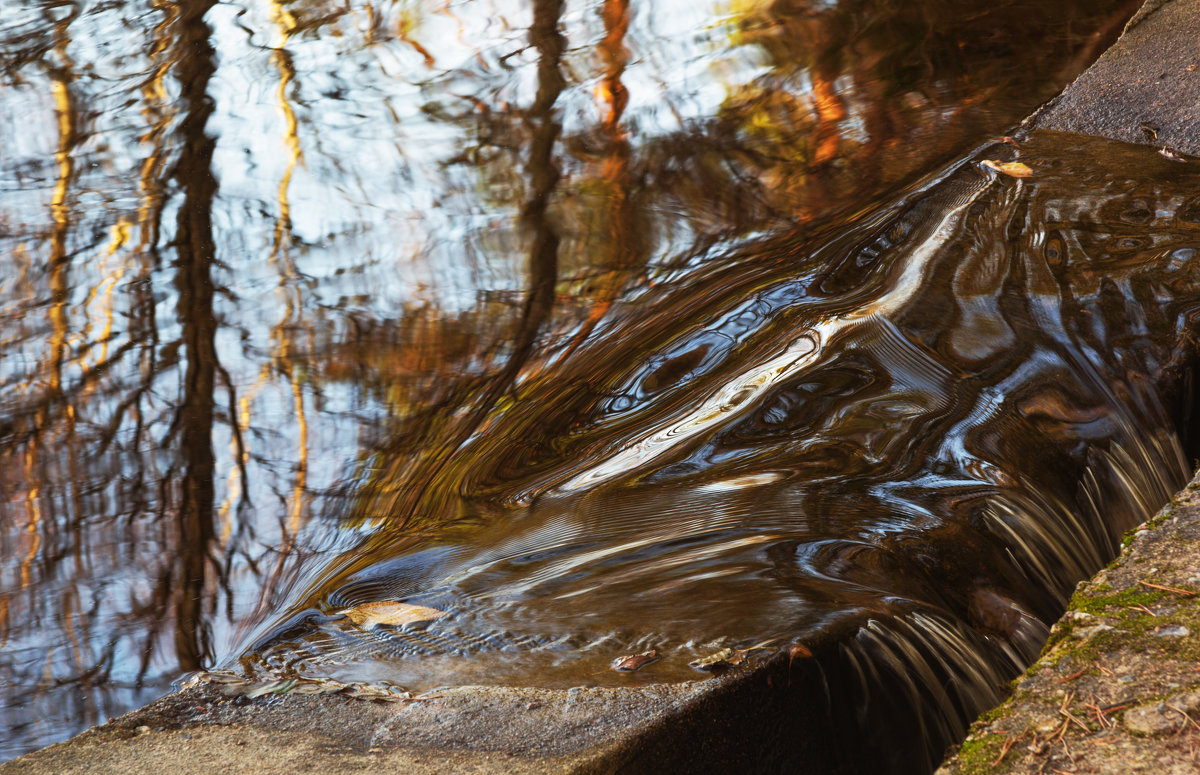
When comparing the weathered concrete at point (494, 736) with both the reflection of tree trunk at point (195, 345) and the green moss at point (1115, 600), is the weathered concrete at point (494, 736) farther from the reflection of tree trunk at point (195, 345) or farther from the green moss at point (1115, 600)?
the green moss at point (1115, 600)

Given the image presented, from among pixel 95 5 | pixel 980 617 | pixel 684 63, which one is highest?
pixel 95 5

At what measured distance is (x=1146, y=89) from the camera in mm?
4137

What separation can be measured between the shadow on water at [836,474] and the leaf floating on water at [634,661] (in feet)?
0.11

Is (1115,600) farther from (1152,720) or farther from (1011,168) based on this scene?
(1011,168)

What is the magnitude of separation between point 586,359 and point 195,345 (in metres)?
1.46

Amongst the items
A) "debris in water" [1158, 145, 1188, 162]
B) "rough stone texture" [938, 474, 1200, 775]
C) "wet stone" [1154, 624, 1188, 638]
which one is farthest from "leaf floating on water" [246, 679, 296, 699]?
"debris in water" [1158, 145, 1188, 162]

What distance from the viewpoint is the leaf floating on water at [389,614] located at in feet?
7.47

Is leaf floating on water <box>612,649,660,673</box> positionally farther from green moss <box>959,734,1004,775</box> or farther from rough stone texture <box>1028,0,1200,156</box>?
rough stone texture <box>1028,0,1200,156</box>

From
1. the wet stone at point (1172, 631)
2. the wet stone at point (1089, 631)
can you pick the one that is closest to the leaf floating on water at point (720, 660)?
the wet stone at point (1089, 631)

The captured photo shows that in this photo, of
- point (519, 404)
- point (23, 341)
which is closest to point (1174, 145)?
point (519, 404)

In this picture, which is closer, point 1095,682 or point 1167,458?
point 1095,682

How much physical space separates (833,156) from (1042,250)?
1186mm

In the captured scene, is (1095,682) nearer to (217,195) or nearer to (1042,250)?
(1042,250)

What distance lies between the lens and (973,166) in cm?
403
